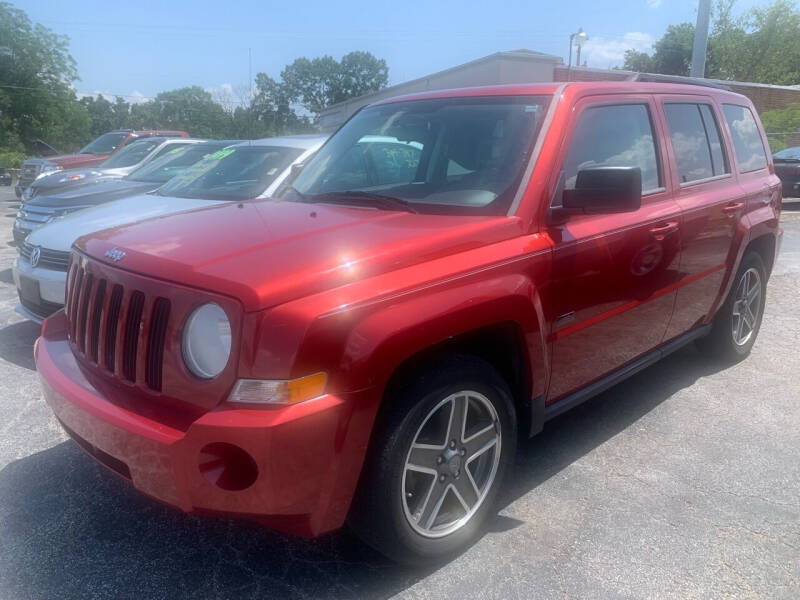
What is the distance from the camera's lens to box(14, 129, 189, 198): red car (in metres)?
14.6

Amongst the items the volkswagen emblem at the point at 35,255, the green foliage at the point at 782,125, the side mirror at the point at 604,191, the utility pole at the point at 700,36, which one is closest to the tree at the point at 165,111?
the green foliage at the point at 782,125

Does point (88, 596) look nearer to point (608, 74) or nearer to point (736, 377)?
point (736, 377)

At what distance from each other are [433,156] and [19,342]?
3.81 m

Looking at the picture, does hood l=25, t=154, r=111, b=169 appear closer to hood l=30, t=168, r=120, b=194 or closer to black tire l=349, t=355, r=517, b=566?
hood l=30, t=168, r=120, b=194

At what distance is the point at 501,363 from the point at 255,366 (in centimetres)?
119

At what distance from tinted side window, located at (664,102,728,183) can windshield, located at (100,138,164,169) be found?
8.46 meters

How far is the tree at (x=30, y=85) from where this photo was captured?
1666 inches

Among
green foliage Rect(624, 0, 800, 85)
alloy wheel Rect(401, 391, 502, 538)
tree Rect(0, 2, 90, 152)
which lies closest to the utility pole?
alloy wheel Rect(401, 391, 502, 538)

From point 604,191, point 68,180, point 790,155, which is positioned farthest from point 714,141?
point 790,155

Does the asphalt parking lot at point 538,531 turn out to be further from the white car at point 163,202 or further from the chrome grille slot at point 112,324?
the white car at point 163,202

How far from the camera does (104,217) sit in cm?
548

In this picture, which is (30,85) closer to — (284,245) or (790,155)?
(790,155)

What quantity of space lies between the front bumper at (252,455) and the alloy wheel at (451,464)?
35 centimetres

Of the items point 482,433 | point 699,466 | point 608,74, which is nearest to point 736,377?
point 699,466
